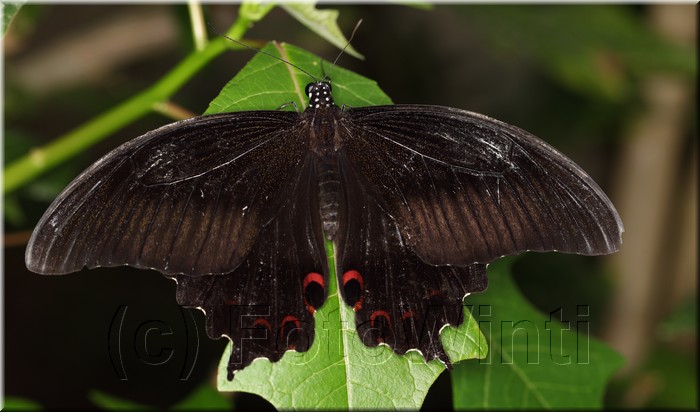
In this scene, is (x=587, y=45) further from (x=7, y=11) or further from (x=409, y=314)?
(x=7, y=11)

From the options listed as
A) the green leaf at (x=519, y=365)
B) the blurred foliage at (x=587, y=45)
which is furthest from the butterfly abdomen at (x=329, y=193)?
the blurred foliage at (x=587, y=45)

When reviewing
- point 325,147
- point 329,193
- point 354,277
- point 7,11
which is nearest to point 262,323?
point 354,277

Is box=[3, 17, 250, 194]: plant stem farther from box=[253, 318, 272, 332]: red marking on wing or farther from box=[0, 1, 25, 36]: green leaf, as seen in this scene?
box=[253, 318, 272, 332]: red marking on wing

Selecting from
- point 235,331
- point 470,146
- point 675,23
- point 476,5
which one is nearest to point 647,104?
point 675,23

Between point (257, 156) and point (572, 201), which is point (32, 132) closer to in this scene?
point (257, 156)

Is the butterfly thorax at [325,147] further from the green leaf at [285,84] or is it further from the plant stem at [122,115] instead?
the plant stem at [122,115]
